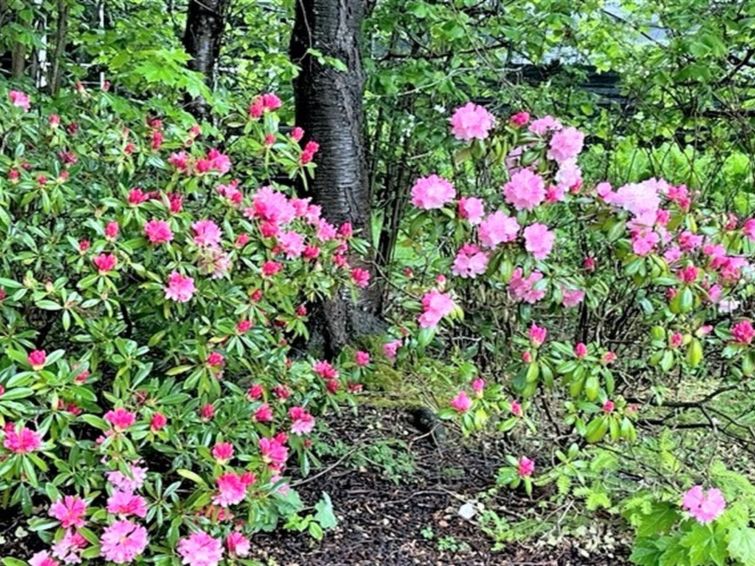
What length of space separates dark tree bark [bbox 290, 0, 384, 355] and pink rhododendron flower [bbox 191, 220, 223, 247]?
1088 millimetres

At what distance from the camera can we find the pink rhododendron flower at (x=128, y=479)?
5.43 feet

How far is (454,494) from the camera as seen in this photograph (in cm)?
227

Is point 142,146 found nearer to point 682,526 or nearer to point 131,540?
point 131,540

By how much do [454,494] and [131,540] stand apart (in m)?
1.01

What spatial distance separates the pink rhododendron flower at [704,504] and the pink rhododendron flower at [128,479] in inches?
48.8

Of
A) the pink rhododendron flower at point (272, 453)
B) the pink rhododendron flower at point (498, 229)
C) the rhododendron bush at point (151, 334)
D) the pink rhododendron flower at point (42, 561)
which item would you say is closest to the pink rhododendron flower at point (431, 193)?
the pink rhododendron flower at point (498, 229)

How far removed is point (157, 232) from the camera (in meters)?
1.69

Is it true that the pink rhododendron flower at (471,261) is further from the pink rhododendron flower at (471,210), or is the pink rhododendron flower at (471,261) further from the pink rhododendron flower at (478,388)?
the pink rhododendron flower at (478,388)

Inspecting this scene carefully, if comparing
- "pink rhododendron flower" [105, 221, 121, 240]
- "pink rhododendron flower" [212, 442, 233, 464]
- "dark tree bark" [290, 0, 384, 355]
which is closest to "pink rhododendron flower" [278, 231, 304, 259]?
"pink rhododendron flower" [105, 221, 121, 240]

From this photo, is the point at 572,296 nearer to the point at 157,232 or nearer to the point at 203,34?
the point at 157,232

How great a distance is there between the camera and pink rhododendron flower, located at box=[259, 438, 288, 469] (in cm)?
181

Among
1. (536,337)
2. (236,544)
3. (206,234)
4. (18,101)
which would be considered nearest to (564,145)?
(536,337)

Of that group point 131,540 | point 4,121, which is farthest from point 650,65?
point 131,540

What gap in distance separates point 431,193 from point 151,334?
0.81 meters
